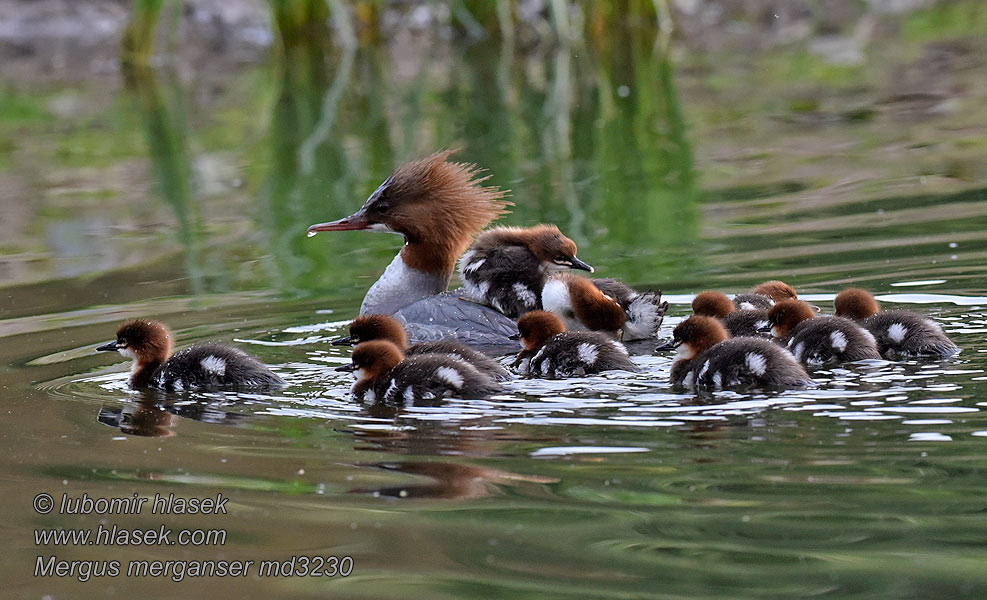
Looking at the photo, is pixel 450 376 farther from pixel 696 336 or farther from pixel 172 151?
A: pixel 172 151

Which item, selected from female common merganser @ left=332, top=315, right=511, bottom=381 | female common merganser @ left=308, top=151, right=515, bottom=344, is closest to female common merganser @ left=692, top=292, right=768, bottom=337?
female common merganser @ left=308, top=151, right=515, bottom=344

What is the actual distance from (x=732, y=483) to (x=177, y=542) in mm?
1397

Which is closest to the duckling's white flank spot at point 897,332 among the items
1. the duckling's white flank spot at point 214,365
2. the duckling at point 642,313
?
the duckling at point 642,313

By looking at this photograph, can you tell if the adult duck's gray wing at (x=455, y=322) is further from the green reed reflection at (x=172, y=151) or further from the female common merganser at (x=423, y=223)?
the green reed reflection at (x=172, y=151)

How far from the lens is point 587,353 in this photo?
5.14 meters

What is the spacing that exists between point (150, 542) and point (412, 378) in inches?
57.1

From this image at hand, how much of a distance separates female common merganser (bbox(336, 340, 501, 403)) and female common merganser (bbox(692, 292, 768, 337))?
1177mm

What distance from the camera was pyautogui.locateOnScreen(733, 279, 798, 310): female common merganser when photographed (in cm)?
588

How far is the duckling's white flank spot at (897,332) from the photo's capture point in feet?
16.6

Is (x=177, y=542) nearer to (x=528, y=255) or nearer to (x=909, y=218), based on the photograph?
(x=528, y=255)

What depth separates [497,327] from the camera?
6.00 m

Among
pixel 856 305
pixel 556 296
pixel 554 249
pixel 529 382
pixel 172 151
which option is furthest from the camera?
pixel 172 151

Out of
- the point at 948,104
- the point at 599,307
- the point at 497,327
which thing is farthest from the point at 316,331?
the point at 948,104

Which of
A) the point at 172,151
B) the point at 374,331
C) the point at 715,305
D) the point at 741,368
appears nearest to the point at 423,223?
the point at 374,331
